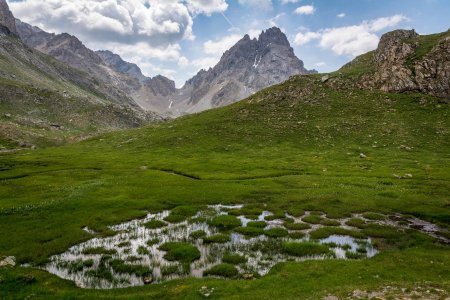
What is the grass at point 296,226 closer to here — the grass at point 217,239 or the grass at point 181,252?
the grass at point 217,239

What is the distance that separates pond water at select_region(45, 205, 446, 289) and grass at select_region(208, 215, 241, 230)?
69 cm

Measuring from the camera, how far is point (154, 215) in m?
41.0

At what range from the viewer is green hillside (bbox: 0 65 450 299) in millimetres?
22594

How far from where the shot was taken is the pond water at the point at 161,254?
2480cm

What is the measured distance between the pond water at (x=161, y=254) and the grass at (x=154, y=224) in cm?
46

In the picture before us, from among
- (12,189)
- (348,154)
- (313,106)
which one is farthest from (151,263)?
(313,106)

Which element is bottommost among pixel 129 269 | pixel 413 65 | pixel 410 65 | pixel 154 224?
pixel 129 269

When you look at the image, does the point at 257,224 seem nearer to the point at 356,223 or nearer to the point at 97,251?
the point at 356,223

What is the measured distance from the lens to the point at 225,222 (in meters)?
36.6

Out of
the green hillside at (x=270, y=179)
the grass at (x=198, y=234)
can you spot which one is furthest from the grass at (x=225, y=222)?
the green hillside at (x=270, y=179)

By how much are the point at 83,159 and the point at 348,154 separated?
196ft

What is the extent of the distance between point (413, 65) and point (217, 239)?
100 meters

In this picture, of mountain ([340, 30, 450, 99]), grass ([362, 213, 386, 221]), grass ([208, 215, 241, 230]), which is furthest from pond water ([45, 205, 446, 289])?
mountain ([340, 30, 450, 99])

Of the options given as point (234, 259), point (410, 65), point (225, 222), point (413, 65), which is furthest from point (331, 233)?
point (410, 65)
